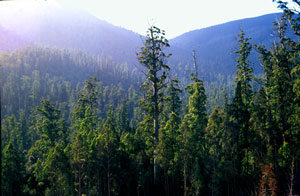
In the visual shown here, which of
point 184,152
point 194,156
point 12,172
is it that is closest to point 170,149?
point 184,152

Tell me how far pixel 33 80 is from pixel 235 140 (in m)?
117

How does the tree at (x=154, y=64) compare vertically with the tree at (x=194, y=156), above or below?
above

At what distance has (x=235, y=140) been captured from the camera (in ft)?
74.0

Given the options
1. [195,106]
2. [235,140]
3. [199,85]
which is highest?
[199,85]

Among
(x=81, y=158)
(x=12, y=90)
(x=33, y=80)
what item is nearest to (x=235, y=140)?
(x=81, y=158)

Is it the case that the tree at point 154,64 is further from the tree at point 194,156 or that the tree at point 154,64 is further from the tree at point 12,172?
the tree at point 12,172

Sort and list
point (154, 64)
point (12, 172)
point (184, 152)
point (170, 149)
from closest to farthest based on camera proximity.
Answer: point (12, 172)
point (184, 152)
point (170, 149)
point (154, 64)

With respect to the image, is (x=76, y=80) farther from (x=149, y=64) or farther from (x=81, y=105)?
(x=149, y=64)

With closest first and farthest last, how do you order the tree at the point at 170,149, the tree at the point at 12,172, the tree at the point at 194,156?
the tree at the point at 12,172 < the tree at the point at 194,156 < the tree at the point at 170,149

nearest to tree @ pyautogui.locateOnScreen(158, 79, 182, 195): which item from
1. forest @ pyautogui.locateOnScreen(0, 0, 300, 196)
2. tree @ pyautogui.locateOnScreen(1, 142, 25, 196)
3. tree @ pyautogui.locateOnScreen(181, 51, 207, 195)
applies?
forest @ pyautogui.locateOnScreen(0, 0, 300, 196)

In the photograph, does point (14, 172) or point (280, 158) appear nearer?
point (14, 172)

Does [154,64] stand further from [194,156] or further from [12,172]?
[12,172]

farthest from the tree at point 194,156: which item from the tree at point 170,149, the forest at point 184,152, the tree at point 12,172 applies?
the tree at point 12,172

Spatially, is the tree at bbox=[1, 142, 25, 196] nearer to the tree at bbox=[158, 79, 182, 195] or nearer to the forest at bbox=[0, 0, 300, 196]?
the forest at bbox=[0, 0, 300, 196]
